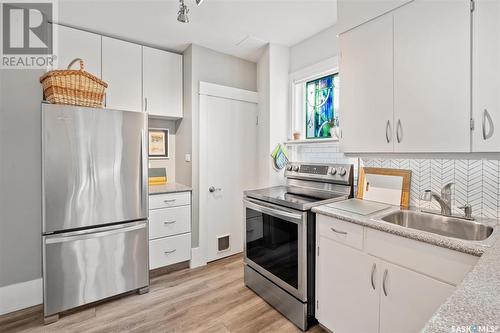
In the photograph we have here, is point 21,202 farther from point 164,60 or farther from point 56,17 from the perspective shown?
point 164,60

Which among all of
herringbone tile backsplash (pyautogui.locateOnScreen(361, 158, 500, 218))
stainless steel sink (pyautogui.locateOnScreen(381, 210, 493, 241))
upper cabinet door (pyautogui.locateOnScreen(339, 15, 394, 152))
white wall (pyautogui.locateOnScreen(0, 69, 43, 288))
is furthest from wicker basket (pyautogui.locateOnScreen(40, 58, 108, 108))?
herringbone tile backsplash (pyautogui.locateOnScreen(361, 158, 500, 218))

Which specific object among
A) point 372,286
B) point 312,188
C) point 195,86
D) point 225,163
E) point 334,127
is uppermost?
point 195,86

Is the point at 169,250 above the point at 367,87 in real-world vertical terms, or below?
below

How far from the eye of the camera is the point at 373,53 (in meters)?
1.73

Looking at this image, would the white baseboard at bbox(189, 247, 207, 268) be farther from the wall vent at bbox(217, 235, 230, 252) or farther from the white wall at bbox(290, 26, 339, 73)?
the white wall at bbox(290, 26, 339, 73)

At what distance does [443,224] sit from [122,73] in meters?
3.13

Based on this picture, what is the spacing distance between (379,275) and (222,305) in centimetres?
134

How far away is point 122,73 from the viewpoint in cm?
259

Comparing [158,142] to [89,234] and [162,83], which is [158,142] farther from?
[89,234]

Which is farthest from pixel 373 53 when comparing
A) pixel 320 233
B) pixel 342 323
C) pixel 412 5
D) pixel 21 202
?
pixel 21 202

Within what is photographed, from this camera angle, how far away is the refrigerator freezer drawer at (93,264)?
6.17 feet

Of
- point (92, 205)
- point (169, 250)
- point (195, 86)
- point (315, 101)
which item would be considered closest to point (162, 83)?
point (195, 86)

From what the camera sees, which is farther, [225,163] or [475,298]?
[225,163]

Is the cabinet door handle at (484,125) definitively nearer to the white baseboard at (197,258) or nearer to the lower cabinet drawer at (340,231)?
the lower cabinet drawer at (340,231)
